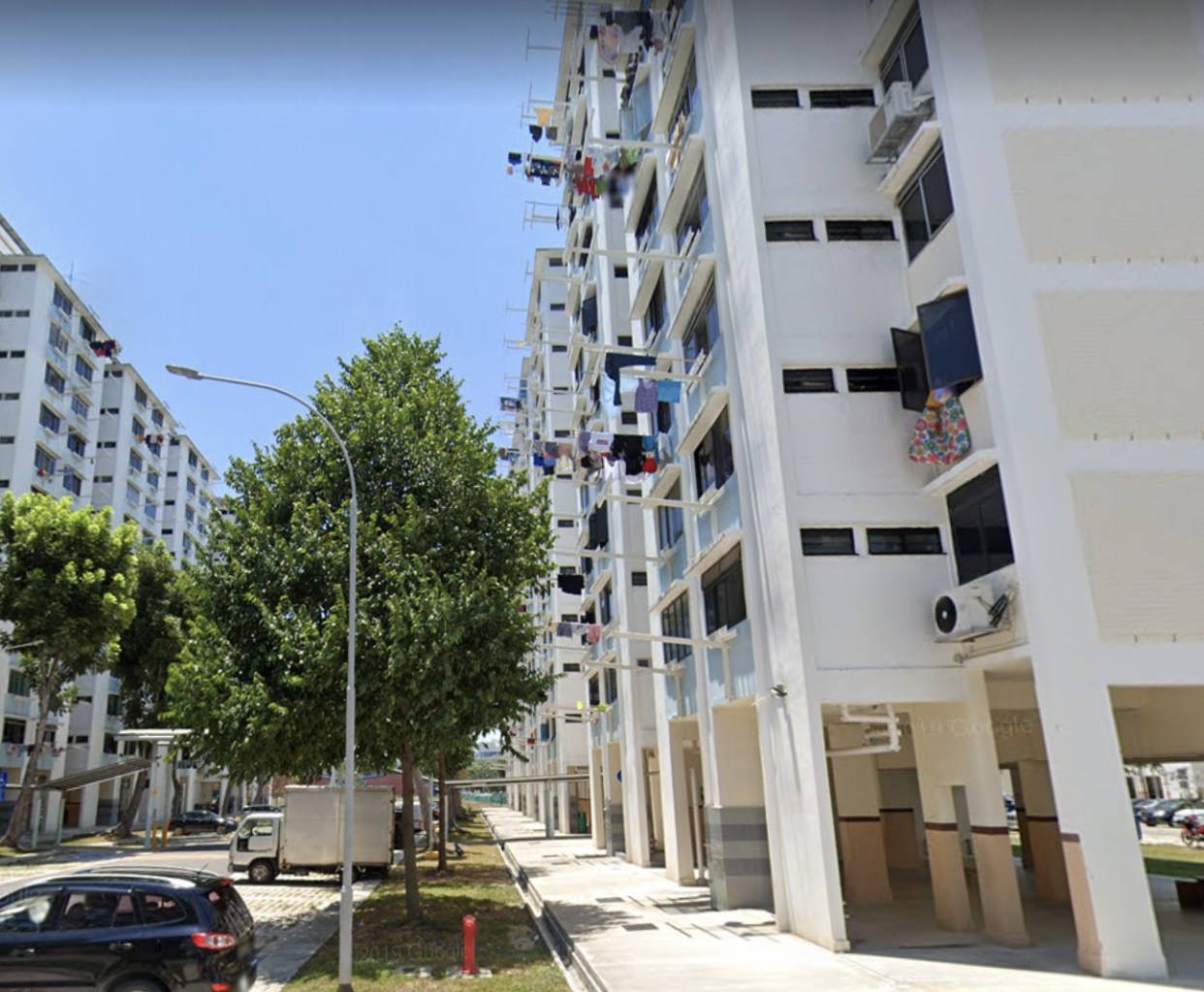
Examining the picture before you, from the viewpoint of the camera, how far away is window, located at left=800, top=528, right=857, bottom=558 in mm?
17188

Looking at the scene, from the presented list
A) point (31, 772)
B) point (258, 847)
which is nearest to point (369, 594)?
point (258, 847)

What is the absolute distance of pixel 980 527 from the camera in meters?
16.1

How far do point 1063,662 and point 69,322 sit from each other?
68153mm

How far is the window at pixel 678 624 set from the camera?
2531 cm

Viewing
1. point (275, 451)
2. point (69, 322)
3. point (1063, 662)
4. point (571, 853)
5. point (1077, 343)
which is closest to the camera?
point (1063, 662)

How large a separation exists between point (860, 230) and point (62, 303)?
61354 mm

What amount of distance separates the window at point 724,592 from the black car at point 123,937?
11885 mm

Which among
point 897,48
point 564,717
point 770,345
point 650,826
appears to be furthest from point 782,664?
point 564,717

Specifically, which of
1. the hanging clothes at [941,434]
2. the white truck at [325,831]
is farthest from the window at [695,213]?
the white truck at [325,831]

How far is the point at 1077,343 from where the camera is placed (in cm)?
1504

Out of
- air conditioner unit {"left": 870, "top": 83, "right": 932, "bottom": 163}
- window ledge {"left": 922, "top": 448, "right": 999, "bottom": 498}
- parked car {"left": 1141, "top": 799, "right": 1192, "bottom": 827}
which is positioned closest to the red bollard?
window ledge {"left": 922, "top": 448, "right": 999, "bottom": 498}

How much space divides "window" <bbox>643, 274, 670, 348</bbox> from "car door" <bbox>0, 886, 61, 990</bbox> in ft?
62.1

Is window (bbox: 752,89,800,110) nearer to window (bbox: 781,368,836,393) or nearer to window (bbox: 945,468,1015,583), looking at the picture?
window (bbox: 781,368,836,393)

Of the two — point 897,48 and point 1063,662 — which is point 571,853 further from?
point 897,48
